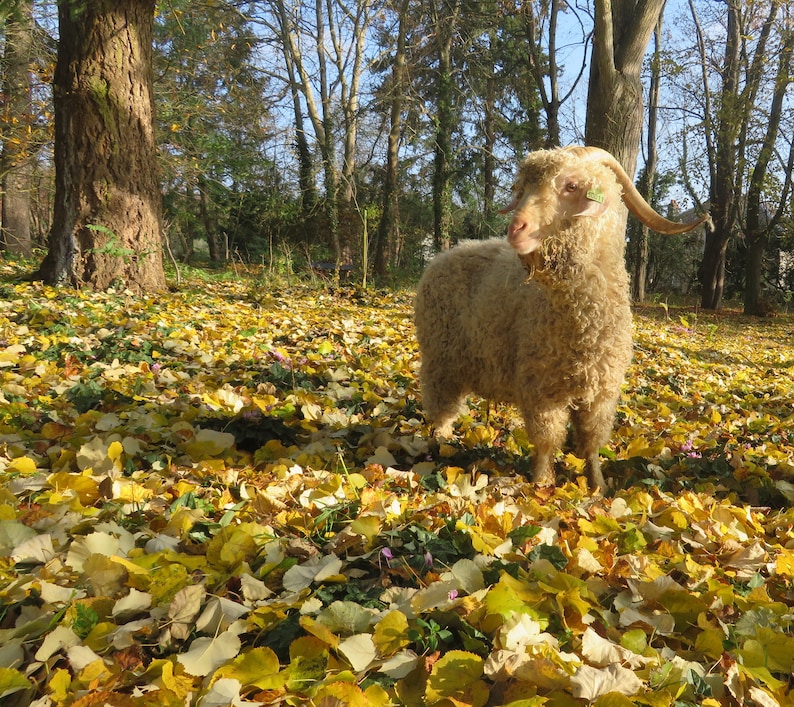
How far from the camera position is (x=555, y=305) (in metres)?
2.95

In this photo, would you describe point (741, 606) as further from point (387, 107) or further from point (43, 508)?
point (387, 107)

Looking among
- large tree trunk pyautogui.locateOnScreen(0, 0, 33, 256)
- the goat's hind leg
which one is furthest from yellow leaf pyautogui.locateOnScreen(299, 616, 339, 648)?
large tree trunk pyautogui.locateOnScreen(0, 0, 33, 256)

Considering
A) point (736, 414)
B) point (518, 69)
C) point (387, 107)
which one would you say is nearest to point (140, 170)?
point (736, 414)

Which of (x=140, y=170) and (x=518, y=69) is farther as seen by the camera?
(x=518, y=69)

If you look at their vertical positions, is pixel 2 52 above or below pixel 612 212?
above

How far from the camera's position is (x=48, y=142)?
9805 mm

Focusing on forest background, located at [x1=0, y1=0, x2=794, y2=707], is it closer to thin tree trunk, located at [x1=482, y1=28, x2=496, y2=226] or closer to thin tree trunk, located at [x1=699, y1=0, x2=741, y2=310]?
thin tree trunk, located at [x1=699, y1=0, x2=741, y2=310]

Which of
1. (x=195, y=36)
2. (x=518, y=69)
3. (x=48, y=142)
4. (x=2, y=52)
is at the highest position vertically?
(x=518, y=69)

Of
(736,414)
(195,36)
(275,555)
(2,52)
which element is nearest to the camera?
(275,555)

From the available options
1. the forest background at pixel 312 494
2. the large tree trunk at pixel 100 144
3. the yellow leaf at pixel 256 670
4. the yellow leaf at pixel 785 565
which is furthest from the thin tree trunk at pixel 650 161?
the yellow leaf at pixel 256 670

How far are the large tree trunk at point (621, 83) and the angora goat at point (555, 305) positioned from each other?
3.45 metres

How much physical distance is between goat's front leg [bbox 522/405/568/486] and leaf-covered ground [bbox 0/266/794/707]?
0.50 ft

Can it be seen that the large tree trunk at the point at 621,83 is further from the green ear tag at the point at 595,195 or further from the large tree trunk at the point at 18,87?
the large tree trunk at the point at 18,87

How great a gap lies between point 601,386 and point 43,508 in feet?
9.23
